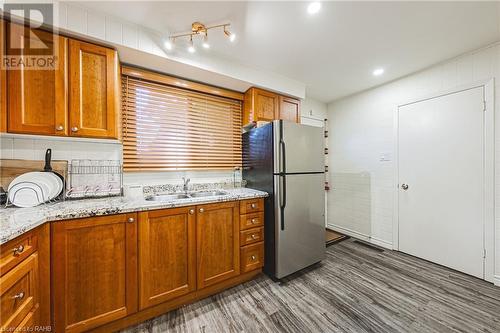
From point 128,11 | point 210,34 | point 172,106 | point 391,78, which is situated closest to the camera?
point 128,11

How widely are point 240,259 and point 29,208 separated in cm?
175

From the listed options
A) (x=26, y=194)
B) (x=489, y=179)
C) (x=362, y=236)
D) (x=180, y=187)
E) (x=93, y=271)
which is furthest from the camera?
(x=362, y=236)

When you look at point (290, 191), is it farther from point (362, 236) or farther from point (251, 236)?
point (362, 236)

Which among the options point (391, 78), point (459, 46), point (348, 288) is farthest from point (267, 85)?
point (348, 288)

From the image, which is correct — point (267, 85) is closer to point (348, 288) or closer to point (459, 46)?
point (459, 46)

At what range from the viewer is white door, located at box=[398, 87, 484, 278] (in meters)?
2.01

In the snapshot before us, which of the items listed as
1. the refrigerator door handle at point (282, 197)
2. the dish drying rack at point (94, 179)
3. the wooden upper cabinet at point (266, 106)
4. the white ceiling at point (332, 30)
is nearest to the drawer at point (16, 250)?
the dish drying rack at point (94, 179)

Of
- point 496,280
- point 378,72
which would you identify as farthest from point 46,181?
point 496,280

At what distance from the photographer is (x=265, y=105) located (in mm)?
2492

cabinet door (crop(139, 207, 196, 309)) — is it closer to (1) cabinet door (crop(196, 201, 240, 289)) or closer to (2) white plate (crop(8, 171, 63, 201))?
(1) cabinet door (crop(196, 201, 240, 289))

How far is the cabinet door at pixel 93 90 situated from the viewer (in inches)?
58.2

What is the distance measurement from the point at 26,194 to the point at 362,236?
406 cm

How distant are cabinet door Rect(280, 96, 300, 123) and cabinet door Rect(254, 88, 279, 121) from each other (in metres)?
0.12

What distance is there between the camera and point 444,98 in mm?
2229
